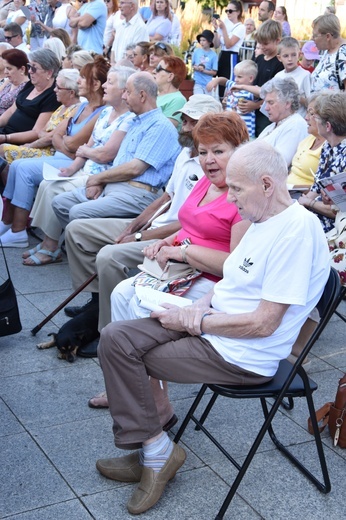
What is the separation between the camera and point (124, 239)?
4.66 meters

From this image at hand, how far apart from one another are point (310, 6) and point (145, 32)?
524 cm

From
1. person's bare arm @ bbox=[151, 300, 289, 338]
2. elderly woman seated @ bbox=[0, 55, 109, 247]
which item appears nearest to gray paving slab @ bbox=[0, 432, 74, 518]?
person's bare arm @ bbox=[151, 300, 289, 338]

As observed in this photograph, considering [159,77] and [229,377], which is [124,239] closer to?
[229,377]

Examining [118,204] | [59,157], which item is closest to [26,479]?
[118,204]

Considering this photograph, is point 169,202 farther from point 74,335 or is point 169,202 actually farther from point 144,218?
point 74,335

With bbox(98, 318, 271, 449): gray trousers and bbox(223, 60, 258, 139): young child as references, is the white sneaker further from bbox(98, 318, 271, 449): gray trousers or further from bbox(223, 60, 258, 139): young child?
bbox(98, 318, 271, 449): gray trousers

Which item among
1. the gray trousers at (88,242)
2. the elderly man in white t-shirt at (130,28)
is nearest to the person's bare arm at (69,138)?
the gray trousers at (88,242)

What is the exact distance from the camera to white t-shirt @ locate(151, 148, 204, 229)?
4.29 metres

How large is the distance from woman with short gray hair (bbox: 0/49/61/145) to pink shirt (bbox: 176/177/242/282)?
12.8 ft

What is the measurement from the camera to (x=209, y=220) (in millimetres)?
3551

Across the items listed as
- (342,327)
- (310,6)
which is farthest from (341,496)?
(310,6)

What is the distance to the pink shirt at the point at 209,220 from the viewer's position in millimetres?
3490

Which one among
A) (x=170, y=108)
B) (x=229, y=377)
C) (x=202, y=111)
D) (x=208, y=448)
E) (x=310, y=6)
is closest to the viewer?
(x=229, y=377)

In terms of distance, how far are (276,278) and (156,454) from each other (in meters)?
0.89
